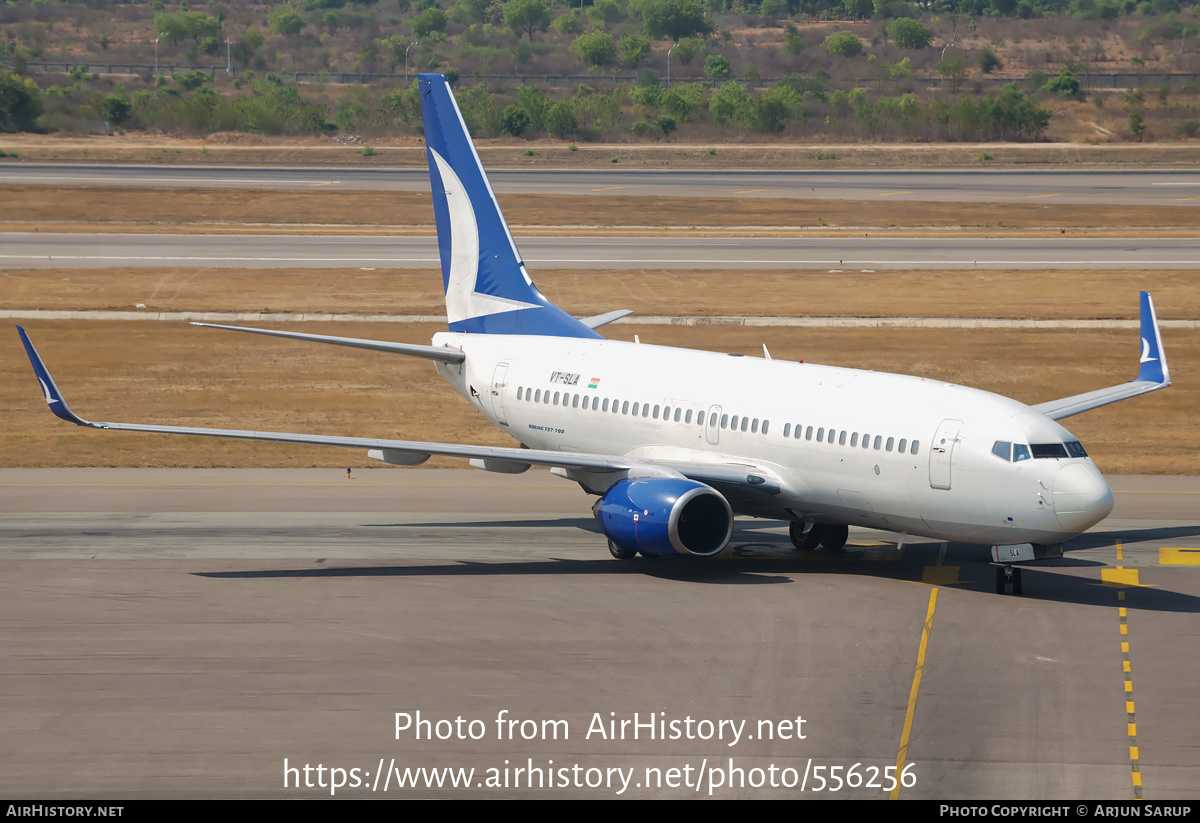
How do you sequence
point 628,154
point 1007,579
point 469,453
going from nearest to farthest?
point 1007,579 → point 469,453 → point 628,154

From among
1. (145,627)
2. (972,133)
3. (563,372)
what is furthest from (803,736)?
(972,133)

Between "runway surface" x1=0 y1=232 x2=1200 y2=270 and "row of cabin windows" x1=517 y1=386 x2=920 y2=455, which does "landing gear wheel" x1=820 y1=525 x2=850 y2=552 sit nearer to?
"row of cabin windows" x1=517 y1=386 x2=920 y2=455

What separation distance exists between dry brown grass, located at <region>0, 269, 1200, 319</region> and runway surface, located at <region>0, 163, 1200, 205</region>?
121 ft

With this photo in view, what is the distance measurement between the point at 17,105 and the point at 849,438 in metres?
152

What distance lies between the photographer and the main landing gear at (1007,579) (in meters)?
31.0

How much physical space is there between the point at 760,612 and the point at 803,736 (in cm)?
711

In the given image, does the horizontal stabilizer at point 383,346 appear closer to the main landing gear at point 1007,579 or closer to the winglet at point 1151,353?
the main landing gear at point 1007,579

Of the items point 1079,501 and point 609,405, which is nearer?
point 1079,501

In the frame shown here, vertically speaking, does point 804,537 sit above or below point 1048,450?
below

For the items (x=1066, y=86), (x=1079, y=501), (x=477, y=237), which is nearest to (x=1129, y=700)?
(x=1079, y=501)

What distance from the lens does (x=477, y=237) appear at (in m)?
41.6

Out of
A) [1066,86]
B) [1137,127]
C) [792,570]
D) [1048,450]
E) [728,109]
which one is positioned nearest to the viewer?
[1048,450]

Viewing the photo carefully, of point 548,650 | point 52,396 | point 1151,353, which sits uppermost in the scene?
point 1151,353

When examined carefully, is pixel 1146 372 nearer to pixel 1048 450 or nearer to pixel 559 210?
pixel 1048 450
